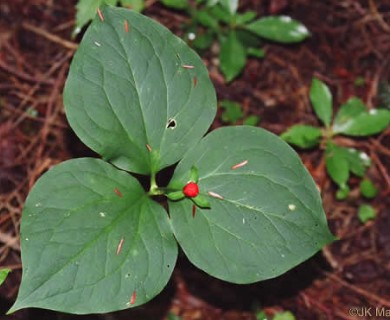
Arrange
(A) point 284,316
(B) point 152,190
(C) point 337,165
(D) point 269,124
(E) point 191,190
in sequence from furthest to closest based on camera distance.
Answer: (D) point 269,124, (C) point 337,165, (A) point 284,316, (B) point 152,190, (E) point 191,190

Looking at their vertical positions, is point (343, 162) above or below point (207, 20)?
below

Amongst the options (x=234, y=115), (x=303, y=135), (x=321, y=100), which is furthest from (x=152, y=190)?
(x=321, y=100)

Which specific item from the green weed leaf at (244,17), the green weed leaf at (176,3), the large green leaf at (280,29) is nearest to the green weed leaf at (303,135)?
the large green leaf at (280,29)

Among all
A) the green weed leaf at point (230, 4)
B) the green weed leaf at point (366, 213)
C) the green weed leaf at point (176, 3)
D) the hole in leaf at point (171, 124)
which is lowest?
the green weed leaf at point (366, 213)

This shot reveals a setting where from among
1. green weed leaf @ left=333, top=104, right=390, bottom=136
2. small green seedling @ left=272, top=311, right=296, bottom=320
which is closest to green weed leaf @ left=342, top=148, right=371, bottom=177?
green weed leaf @ left=333, top=104, right=390, bottom=136

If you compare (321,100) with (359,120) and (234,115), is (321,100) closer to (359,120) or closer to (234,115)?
(359,120)

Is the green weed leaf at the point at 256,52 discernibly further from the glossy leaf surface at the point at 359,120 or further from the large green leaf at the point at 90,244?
the large green leaf at the point at 90,244

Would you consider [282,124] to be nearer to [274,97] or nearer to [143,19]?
[274,97]
